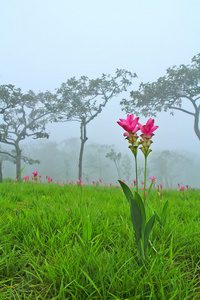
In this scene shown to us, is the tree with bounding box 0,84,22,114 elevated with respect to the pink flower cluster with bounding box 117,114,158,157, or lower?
elevated

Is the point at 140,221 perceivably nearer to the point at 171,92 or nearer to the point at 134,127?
the point at 134,127

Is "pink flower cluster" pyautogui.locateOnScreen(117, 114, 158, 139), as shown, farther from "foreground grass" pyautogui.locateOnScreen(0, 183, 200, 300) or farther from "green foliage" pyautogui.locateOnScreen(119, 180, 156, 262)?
"foreground grass" pyautogui.locateOnScreen(0, 183, 200, 300)

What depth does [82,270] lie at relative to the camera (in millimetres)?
1389

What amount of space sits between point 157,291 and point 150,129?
1.20 meters

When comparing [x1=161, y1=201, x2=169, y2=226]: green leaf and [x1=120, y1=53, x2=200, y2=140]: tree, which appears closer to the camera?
[x1=161, y1=201, x2=169, y2=226]: green leaf

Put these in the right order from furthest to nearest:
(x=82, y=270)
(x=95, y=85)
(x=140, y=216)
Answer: (x=95, y=85)
(x=140, y=216)
(x=82, y=270)

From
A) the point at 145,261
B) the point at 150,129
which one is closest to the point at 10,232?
the point at 145,261

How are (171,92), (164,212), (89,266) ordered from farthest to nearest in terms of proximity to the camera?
(171,92), (164,212), (89,266)

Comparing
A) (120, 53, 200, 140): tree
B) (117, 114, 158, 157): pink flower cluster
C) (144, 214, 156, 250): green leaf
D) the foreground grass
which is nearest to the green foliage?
(144, 214, 156, 250): green leaf

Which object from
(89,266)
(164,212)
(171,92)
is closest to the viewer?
(89,266)

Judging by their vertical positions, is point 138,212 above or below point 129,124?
below

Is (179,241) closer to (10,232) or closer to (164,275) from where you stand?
(164,275)

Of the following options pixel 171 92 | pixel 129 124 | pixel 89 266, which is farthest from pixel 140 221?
pixel 171 92

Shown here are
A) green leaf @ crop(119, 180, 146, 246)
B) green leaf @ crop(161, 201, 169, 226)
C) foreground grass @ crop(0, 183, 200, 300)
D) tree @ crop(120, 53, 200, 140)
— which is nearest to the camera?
foreground grass @ crop(0, 183, 200, 300)
